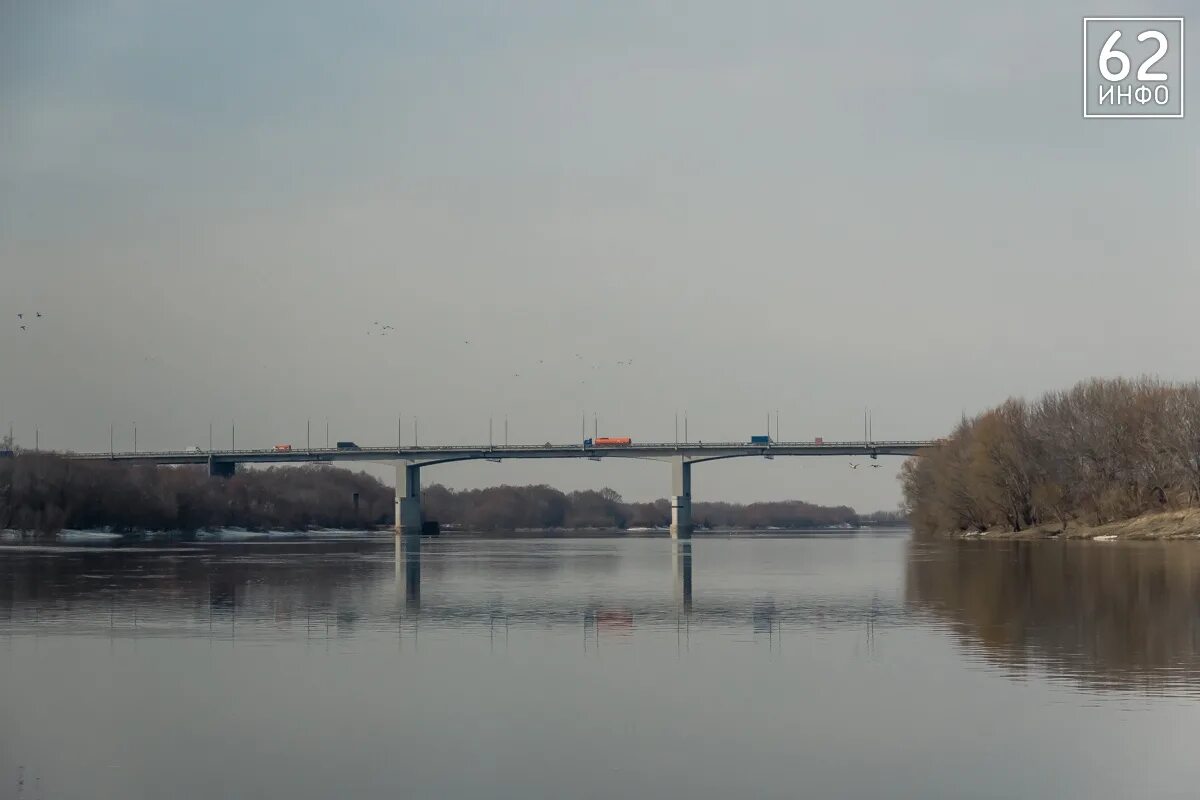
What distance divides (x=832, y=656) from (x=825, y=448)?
5024 inches

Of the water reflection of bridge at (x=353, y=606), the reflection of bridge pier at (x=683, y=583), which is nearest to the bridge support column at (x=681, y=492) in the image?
the reflection of bridge pier at (x=683, y=583)

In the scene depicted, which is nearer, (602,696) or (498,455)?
(602,696)

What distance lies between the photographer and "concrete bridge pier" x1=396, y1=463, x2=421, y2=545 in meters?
150

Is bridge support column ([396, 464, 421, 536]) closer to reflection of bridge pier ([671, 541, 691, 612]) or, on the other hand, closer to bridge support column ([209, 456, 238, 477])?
bridge support column ([209, 456, 238, 477])

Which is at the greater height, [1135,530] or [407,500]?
[407,500]

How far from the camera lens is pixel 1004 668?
731 inches

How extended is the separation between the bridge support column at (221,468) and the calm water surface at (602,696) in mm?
131963

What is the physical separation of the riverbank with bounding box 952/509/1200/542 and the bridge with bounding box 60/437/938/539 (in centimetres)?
4578

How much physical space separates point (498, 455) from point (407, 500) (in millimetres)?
10680

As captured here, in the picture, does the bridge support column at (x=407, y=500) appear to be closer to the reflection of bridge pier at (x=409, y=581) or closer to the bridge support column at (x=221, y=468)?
the bridge support column at (x=221, y=468)

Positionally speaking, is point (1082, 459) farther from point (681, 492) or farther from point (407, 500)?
point (407, 500)

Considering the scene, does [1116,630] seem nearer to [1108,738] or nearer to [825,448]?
[1108,738]

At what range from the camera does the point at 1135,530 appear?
8044 centimetres

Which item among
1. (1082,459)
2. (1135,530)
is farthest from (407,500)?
(1135,530)
